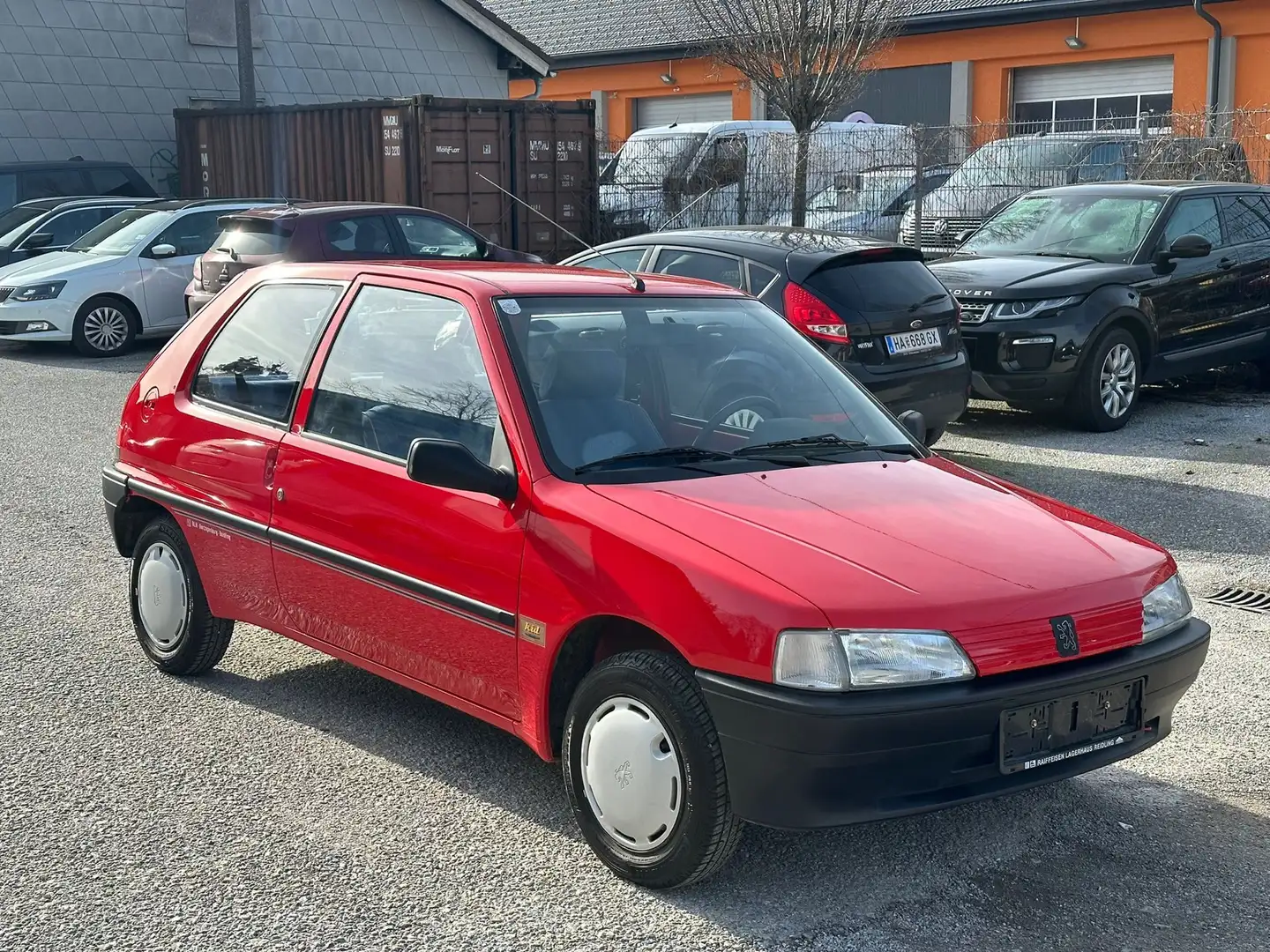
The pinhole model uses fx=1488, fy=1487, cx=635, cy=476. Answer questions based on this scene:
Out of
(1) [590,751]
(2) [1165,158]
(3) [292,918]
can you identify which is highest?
(2) [1165,158]

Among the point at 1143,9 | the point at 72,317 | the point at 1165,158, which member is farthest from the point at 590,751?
the point at 1143,9

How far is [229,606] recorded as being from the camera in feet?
17.1

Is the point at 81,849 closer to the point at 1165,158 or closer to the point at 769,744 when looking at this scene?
the point at 769,744

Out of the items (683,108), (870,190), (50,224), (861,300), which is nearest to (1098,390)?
(861,300)

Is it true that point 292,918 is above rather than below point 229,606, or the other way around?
below

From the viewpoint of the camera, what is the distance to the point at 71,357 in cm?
1606

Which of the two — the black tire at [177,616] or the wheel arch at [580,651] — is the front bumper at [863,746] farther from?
the black tire at [177,616]

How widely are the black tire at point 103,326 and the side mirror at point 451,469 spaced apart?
12929mm

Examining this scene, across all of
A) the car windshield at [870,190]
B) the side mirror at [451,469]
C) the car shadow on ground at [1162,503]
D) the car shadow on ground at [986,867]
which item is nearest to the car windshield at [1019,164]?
the car windshield at [870,190]

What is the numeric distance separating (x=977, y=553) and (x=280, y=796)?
7.04 ft

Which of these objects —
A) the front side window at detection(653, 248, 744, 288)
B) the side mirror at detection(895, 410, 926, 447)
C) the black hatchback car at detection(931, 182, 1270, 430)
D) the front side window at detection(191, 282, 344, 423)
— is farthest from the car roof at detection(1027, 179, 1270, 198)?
the front side window at detection(191, 282, 344, 423)

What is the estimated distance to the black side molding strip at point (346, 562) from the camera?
13.7 feet

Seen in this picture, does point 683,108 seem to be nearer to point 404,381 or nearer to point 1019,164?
point 1019,164

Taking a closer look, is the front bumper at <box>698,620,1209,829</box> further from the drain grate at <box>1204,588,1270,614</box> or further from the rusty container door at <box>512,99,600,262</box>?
the rusty container door at <box>512,99,600,262</box>
